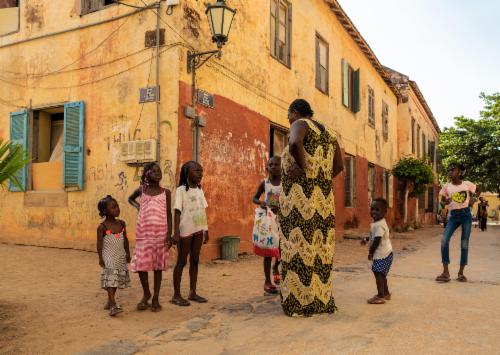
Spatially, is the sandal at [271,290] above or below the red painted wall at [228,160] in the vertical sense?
below

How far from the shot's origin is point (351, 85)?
16.0 m

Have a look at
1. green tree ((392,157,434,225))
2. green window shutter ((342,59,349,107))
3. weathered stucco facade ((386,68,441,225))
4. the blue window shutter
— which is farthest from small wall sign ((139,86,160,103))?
weathered stucco facade ((386,68,441,225))

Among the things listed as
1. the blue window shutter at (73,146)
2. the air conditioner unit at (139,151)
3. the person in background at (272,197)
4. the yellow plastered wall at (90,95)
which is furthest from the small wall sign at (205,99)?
the person in background at (272,197)

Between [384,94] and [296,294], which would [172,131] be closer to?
[296,294]

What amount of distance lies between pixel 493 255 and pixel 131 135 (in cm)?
719

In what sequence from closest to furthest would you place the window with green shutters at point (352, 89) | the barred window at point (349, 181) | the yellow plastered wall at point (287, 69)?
the yellow plastered wall at point (287, 69) → the barred window at point (349, 181) → the window with green shutters at point (352, 89)

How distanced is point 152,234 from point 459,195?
3779 mm

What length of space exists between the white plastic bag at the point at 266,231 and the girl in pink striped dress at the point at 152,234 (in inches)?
38.8

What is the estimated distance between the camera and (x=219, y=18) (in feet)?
23.6

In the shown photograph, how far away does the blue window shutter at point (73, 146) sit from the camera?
322 inches

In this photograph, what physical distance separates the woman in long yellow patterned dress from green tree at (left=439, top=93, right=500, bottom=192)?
2581 centimetres

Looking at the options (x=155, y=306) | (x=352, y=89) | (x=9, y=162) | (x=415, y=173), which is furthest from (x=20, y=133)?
(x=415, y=173)

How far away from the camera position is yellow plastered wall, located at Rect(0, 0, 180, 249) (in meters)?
7.48

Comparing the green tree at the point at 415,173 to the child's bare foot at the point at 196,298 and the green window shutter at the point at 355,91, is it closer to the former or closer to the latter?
the green window shutter at the point at 355,91
